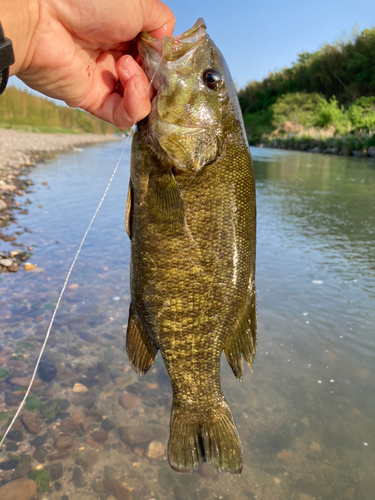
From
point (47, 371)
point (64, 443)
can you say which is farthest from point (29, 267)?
point (64, 443)

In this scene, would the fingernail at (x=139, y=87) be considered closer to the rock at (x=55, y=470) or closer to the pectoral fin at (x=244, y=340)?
the pectoral fin at (x=244, y=340)

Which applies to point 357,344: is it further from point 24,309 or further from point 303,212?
point 303,212

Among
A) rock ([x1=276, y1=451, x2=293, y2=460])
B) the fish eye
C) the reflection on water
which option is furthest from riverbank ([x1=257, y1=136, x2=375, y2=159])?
the fish eye

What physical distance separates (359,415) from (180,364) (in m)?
1.68

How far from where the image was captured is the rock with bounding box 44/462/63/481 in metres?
2.29

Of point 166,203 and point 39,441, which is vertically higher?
point 166,203

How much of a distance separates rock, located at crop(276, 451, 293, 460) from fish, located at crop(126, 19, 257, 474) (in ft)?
2.49

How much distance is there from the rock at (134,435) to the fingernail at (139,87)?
2.09 m

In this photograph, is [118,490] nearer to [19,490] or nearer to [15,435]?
[19,490]

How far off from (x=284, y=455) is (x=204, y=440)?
2.84ft

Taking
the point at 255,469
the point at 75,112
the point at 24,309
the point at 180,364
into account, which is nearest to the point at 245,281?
the point at 180,364

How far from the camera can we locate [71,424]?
264 centimetres

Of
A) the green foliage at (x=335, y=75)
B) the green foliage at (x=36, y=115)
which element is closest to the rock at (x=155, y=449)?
the green foliage at (x=335, y=75)

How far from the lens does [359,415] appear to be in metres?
2.83
